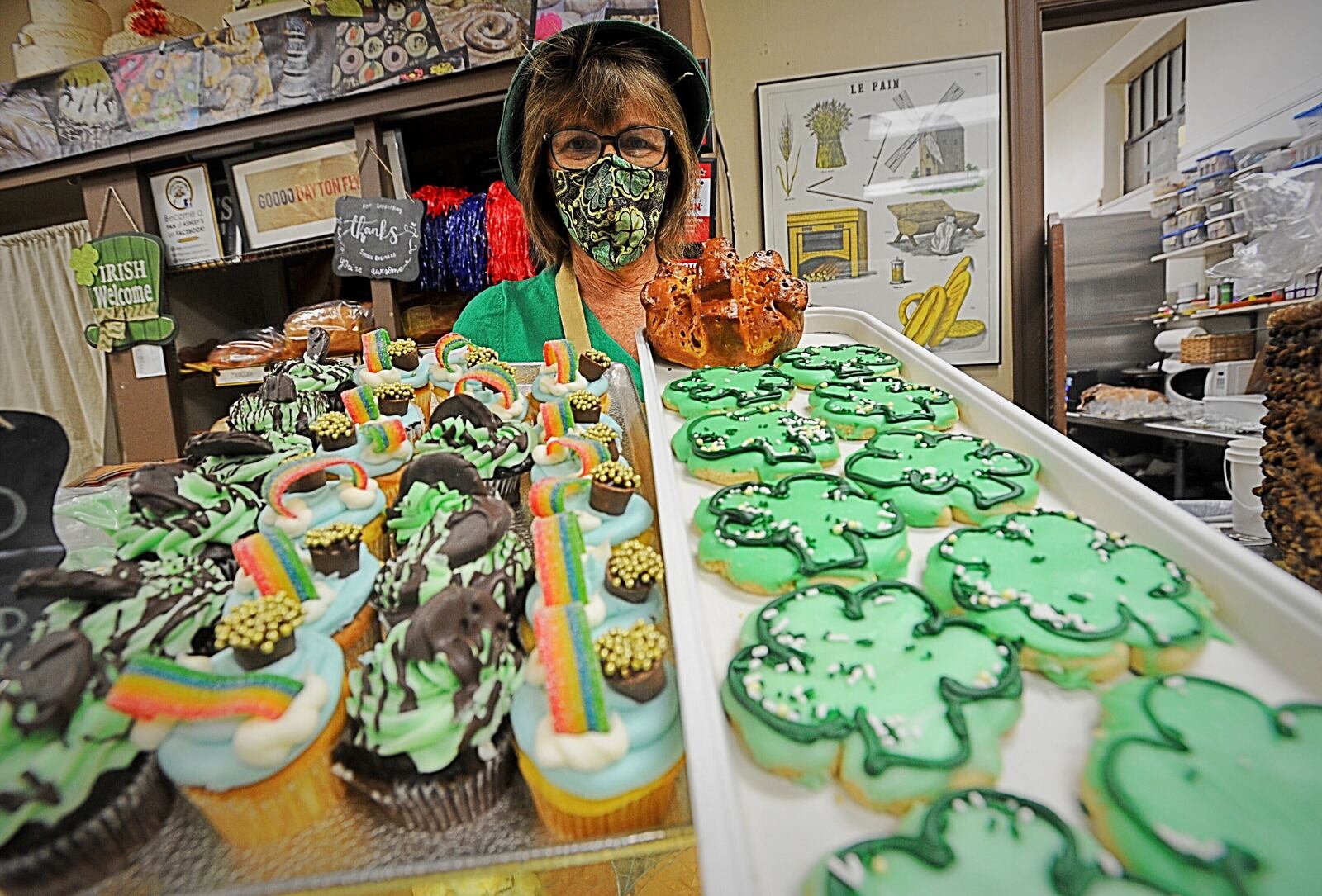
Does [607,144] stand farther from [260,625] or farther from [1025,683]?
[1025,683]

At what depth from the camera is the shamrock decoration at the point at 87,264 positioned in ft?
9.86

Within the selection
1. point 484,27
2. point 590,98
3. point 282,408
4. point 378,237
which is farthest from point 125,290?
point 590,98

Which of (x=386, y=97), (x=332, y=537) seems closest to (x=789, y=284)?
(x=332, y=537)

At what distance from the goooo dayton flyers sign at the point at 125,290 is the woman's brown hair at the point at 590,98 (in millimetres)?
2367

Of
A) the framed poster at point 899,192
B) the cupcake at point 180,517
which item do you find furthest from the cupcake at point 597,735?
the framed poster at point 899,192

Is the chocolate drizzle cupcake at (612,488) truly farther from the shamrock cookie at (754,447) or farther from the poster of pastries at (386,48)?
the poster of pastries at (386,48)

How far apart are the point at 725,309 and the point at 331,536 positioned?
3.15 feet

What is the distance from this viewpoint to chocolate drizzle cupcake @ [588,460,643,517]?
90cm

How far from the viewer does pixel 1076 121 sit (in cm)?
669

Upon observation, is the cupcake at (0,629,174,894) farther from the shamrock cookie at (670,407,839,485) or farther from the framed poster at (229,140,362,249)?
the framed poster at (229,140,362,249)

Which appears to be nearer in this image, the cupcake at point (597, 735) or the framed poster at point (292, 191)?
the cupcake at point (597, 735)

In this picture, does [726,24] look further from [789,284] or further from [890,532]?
[890,532]

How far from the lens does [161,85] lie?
2.91m

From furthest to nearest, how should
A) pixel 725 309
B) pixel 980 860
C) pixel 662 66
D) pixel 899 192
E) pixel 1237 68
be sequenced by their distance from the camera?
1. pixel 1237 68
2. pixel 899 192
3. pixel 662 66
4. pixel 725 309
5. pixel 980 860
